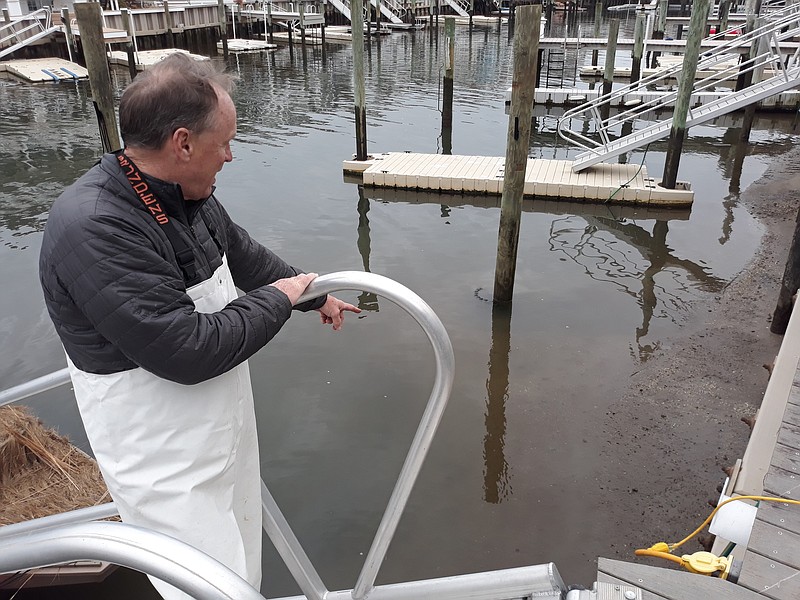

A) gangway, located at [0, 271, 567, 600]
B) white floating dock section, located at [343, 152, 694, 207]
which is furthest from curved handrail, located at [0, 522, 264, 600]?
white floating dock section, located at [343, 152, 694, 207]

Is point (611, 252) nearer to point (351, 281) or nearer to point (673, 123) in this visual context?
point (673, 123)

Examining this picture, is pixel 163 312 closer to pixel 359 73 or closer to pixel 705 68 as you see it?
pixel 359 73

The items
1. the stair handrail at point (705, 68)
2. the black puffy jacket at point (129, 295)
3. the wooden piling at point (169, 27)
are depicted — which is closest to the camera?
the black puffy jacket at point (129, 295)

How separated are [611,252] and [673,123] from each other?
106 inches

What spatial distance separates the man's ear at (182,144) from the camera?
152 cm

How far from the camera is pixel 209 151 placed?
159cm

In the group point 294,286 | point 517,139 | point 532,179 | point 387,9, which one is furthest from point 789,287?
point 387,9

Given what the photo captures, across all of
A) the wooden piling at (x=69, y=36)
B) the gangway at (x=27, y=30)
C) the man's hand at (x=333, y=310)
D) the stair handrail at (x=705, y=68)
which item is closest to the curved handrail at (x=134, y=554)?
the man's hand at (x=333, y=310)

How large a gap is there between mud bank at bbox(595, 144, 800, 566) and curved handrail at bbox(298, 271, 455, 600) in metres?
2.46

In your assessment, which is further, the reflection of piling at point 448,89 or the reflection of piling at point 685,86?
the reflection of piling at point 448,89

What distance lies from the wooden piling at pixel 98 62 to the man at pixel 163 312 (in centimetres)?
600

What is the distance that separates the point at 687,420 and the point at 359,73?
27.4 feet

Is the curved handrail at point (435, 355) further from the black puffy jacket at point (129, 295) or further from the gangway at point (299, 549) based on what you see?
the black puffy jacket at point (129, 295)

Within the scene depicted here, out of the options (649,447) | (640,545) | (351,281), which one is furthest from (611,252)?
(351,281)
